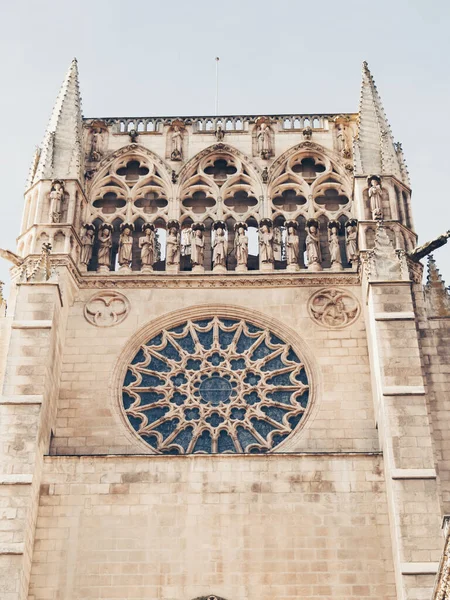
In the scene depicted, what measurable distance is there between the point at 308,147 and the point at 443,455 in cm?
735

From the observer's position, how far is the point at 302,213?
2091 cm

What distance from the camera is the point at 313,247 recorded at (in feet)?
66.4

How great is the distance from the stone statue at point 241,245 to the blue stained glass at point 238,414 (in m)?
3.00

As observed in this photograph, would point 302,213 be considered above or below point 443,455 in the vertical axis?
above

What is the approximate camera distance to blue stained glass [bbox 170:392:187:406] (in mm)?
18406

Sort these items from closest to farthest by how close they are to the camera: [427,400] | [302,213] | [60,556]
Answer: [60,556]
[427,400]
[302,213]

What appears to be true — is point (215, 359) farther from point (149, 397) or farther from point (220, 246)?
point (220, 246)

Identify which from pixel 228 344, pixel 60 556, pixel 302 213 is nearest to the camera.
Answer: pixel 60 556

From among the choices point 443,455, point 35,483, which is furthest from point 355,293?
point 35,483

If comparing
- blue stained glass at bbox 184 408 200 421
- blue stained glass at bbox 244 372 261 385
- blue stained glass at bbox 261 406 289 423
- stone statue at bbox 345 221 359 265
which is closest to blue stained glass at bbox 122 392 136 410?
blue stained glass at bbox 184 408 200 421

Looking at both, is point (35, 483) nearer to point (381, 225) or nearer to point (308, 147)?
point (381, 225)

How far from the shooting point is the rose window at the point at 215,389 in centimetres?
1803

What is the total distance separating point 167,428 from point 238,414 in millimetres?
1210

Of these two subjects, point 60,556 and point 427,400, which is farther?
point 427,400
